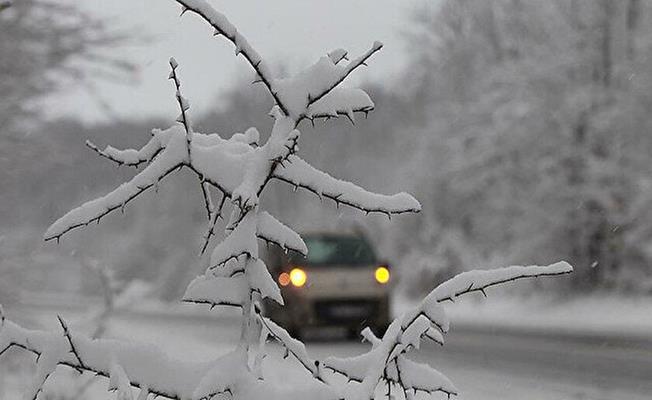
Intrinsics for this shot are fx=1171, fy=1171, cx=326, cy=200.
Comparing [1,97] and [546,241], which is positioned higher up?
[546,241]

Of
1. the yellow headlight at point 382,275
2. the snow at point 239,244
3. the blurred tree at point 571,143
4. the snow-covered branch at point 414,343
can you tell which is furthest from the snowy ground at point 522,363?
the blurred tree at point 571,143

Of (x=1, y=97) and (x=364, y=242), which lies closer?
(x=1, y=97)

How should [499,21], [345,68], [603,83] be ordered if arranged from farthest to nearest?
[499,21], [603,83], [345,68]

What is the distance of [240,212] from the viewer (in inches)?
65.3

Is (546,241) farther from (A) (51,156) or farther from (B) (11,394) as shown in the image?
(A) (51,156)

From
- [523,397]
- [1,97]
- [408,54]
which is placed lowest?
[1,97]

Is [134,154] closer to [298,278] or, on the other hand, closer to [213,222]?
[213,222]

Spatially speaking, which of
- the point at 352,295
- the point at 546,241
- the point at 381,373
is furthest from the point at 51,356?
the point at 546,241

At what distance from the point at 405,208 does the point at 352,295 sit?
14589 millimetres

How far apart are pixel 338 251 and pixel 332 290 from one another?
79cm

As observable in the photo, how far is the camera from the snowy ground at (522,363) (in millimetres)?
9547

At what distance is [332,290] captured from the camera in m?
16.1

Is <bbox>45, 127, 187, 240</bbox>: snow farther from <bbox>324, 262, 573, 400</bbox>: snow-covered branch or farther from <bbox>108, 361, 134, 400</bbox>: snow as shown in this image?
<bbox>324, 262, 573, 400</bbox>: snow-covered branch

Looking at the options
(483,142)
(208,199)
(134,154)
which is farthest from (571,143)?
(134,154)
